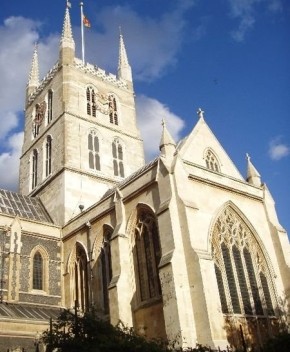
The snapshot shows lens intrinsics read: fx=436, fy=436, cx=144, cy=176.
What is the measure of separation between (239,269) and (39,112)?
25.6 meters

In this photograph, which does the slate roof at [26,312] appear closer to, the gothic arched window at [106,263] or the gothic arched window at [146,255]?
the gothic arched window at [106,263]

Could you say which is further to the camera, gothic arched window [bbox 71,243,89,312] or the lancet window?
the lancet window

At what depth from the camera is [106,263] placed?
82.8 feet

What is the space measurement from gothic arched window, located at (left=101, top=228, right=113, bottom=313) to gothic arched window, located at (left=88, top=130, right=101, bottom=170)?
10.8 m

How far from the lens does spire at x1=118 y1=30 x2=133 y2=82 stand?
147 feet

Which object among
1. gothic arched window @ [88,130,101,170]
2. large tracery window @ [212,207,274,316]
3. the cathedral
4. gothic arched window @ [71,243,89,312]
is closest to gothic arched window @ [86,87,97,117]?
gothic arched window @ [88,130,101,170]

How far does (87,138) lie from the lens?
120 ft

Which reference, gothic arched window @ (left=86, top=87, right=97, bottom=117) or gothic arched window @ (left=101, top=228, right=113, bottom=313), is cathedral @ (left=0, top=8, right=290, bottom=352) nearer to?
gothic arched window @ (left=101, top=228, right=113, bottom=313)

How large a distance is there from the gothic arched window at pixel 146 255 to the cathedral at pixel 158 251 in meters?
0.05

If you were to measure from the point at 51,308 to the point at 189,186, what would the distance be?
457 inches

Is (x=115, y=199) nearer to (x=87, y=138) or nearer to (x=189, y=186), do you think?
(x=189, y=186)

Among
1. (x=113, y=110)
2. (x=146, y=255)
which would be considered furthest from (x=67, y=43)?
(x=146, y=255)

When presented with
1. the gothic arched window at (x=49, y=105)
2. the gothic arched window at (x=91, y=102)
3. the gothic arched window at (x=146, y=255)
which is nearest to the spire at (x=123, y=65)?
the gothic arched window at (x=91, y=102)

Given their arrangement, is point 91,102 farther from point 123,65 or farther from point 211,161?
point 211,161
